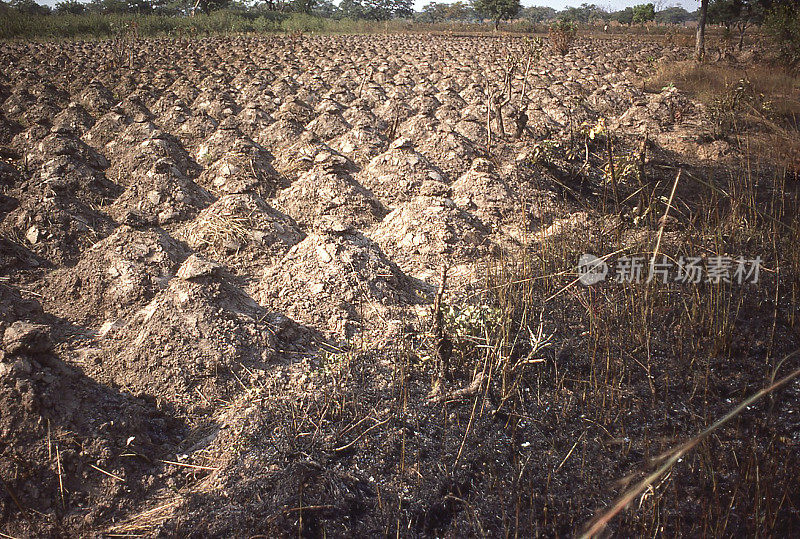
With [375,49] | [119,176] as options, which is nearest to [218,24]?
[375,49]

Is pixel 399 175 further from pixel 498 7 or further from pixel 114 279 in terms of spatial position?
pixel 498 7

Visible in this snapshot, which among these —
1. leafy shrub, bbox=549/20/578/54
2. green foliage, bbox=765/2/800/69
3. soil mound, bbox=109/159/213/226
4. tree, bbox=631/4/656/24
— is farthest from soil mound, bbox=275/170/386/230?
tree, bbox=631/4/656/24

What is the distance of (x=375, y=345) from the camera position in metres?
3.11

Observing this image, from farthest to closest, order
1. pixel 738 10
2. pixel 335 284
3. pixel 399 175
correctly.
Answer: pixel 738 10
pixel 399 175
pixel 335 284

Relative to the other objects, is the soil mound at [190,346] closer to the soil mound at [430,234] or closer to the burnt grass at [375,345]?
the burnt grass at [375,345]

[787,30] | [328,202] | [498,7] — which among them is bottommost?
[328,202]

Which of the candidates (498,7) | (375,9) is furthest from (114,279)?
(375,9)

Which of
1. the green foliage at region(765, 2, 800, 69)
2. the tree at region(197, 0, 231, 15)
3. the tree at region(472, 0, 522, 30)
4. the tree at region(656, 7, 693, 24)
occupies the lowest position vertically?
the green foliage at region(765, 2, 800, 69)

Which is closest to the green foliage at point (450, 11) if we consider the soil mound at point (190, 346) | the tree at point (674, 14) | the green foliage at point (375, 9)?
the green foliage at point (375, 9)

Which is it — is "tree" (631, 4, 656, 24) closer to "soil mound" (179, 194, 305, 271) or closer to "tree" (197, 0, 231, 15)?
"tree" (197, 0, 231, 15)

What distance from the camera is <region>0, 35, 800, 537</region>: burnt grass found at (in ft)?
6.91

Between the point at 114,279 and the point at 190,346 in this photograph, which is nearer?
the point at 190,346

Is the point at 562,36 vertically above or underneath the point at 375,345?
above

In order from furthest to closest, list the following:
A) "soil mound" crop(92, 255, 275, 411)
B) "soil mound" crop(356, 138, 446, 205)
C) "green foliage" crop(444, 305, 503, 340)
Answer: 1. "soil mound" crop(356, 138, 446, 205)
2. "green foliage" crop(444, 305, 503, 340)
3. "soil mound" crop(92, 255, 275, 411)
